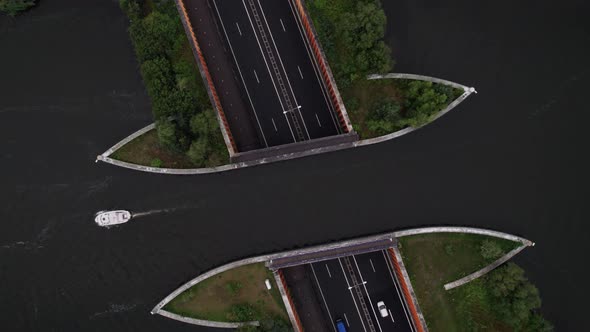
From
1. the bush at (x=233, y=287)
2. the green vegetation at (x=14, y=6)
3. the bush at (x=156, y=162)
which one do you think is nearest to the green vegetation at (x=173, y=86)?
the bush at (x=156, y=162)

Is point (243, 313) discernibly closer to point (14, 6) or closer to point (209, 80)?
point (209, 80)

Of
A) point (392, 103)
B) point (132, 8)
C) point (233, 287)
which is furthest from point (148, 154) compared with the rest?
point (392, 103)

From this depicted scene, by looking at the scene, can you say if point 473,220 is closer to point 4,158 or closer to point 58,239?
point 58,239

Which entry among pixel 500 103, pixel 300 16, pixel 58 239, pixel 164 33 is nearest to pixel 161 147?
pixel 164 33

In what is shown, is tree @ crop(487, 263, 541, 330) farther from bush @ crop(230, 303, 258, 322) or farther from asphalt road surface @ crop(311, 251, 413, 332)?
bush @ crop(230, 303, 258, 322)

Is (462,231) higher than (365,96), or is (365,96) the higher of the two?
(365,96)

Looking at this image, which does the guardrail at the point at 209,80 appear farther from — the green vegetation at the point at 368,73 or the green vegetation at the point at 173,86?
the green vegetation at the point at 368,73

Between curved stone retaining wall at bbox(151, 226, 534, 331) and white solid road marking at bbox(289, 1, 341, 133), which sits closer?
curved stone retaining wall at bbox(151, 226, 534, 331)

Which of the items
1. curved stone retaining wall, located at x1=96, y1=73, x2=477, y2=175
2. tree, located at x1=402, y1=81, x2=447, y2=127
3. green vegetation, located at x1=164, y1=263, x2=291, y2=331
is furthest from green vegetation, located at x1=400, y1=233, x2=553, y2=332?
green vegetation, located at x1=164, y1=263, x2=291, y2=331
